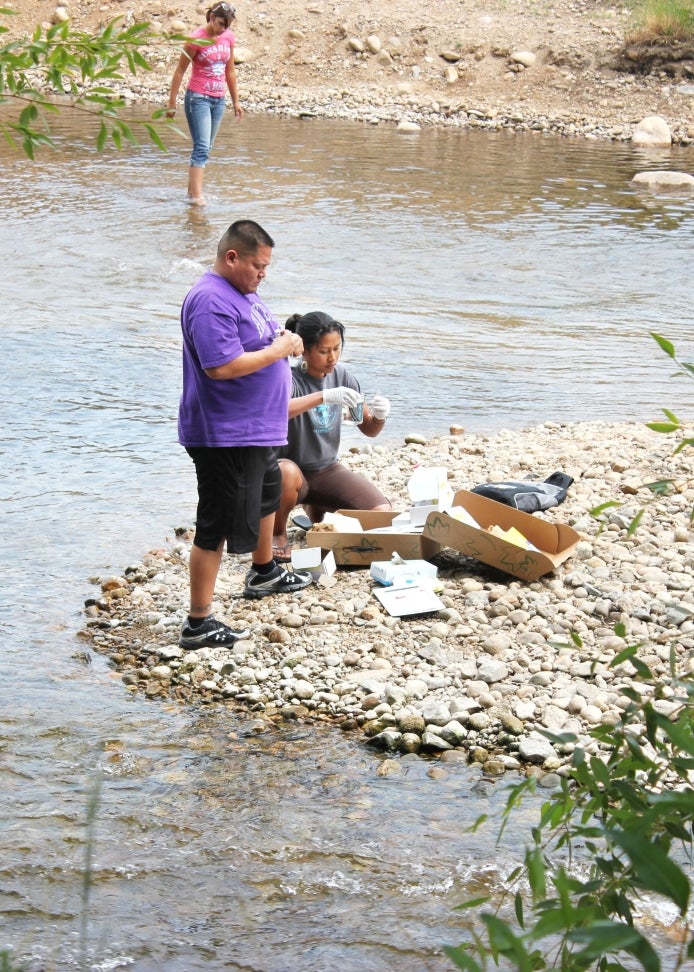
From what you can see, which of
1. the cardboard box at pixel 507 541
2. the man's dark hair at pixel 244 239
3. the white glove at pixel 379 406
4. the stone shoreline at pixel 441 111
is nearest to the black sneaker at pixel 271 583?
the cardboard box at pixel 507 541

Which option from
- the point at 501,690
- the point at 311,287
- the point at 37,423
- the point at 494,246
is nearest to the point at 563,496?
the point at 501,690

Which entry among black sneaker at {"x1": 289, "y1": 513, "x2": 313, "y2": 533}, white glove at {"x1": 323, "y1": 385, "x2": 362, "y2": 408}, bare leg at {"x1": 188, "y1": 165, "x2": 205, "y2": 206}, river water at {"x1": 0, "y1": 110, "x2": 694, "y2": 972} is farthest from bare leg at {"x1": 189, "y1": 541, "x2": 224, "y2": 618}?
bare leg at {"x1": 188, "y1": 165, "x2": 205, "y2": 206}

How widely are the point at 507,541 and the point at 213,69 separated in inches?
351

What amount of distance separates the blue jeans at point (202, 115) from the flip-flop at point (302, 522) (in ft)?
25.2

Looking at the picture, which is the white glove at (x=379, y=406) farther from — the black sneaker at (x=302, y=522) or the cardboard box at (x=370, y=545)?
the black sneaker at (x=302, y=522)

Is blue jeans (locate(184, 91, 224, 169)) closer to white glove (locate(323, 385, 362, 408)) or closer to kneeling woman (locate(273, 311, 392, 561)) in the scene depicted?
kneeling woman (locate(273, 311, 392, 561))

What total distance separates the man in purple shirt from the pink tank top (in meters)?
8.19

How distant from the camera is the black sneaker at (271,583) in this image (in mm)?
5391

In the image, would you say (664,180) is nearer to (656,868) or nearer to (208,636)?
(208,636)

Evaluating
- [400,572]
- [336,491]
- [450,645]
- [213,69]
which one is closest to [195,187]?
[213,69]

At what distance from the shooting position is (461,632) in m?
4.97

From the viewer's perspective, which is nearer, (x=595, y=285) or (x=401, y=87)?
(x=595, y=285)

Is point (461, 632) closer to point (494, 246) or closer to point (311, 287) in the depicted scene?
point (311, 287)

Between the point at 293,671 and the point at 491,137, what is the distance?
18749mm
